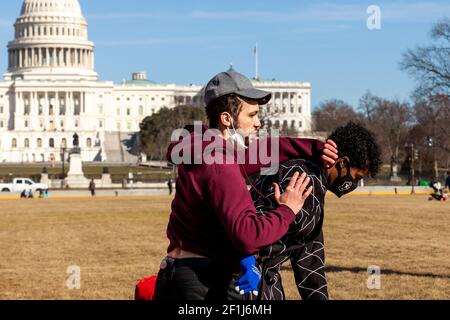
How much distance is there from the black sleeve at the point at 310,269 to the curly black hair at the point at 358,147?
0.44 meters

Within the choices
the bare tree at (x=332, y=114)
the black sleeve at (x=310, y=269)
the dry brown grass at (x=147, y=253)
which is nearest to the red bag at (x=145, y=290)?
the black sleeve at (x=310, y=269)

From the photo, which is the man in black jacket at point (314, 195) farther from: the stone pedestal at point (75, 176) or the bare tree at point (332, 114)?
the bare tree at point (332, 114)

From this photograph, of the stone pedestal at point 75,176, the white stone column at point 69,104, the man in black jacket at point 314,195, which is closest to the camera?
the man in black jacket at point 314,195

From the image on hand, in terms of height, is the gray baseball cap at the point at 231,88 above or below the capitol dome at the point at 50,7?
below

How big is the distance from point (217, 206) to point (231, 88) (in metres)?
0.67

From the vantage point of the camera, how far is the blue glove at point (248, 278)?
5238 millimetres

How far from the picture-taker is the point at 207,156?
5.16m

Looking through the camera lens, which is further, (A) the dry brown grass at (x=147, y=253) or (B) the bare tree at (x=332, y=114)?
(B) the bare tree at (x=332, y=114)

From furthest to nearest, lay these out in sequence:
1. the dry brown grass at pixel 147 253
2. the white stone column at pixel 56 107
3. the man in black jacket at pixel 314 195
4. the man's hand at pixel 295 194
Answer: the white stone column at pixel 56 107 < the dry brown grass at pixel 147 253 < the man in black jacket at pixel 314 195 < the man's hand at pixel 295 194

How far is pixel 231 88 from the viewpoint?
5422mm

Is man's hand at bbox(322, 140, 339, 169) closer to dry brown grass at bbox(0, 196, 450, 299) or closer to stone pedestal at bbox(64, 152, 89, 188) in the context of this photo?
dry brown grass at bbox(0, 196, 450, 299)

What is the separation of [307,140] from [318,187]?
11.0 inches

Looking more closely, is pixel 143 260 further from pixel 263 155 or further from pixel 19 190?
pixel 19 190

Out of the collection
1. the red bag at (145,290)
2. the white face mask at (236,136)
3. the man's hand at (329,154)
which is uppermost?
the white face mask at (236,136)
